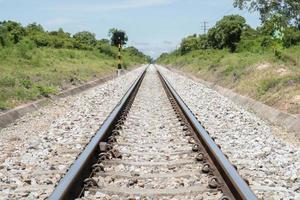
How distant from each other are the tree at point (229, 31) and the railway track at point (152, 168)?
222 ft

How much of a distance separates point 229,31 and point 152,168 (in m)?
71.6

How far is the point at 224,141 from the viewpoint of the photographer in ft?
27.2

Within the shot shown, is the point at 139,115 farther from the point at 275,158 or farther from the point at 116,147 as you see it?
the point at 275,158

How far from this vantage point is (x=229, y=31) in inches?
2992

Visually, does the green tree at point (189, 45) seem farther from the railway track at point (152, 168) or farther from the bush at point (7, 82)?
the railway track at point (152, 168)

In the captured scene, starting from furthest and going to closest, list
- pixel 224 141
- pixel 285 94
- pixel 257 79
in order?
1. pixel 257 79
2. pixel 285 94
3. pixel 224 141

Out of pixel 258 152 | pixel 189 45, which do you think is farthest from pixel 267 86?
pixel 189 45

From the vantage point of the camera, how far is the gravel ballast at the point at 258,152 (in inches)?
213

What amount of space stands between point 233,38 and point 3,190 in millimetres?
73061

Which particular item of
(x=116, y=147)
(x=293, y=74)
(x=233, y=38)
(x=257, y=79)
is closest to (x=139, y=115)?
(x=116, y=147)

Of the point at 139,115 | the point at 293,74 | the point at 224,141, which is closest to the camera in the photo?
the point at 224,141

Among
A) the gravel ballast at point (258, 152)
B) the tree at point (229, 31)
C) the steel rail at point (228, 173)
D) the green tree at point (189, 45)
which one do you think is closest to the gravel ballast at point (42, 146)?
the steel rail at point (228, 173)

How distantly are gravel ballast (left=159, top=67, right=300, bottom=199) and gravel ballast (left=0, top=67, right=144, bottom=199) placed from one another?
2135mm

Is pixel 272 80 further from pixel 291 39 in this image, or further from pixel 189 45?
pixel 189 45
